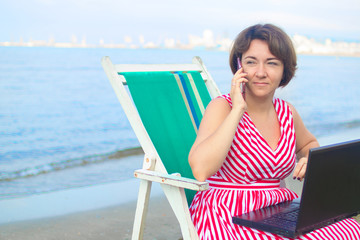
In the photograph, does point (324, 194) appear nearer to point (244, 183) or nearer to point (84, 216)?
point (244, 183)

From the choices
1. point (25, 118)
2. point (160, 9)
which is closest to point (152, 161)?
point (25, 118)

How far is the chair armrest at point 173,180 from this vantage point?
191 centimetres

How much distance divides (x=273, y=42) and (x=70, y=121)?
11513 millimetres

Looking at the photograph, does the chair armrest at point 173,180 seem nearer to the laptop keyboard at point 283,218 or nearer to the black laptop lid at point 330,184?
the laptop keyboard at point 283,218

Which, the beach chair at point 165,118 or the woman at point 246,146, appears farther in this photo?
the beach chair at point 165,118

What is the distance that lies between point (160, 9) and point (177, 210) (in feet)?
121

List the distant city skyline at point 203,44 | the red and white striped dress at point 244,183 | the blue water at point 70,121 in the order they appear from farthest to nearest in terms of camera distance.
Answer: the distant city skyline at point 203,44 < the blue water at point 70,121 < the red and white striped dress at point 244,183

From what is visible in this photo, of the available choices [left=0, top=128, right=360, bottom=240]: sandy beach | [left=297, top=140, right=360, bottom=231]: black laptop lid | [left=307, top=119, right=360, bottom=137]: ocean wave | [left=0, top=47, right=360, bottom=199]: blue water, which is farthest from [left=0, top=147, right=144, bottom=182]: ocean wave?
[left=297, top=140, right=360, bottom=231]: black laptop lid

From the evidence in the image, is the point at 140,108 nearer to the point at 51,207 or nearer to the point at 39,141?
the point at 51,207

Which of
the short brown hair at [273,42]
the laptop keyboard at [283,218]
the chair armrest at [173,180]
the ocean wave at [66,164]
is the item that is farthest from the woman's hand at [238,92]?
the ocean wave at [66,164]

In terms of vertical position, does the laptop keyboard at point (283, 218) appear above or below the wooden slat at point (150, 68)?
below

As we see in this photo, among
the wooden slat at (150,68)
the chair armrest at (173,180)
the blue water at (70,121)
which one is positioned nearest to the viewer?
the chair armrest at (173,180)

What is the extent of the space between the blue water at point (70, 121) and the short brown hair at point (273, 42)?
14.0 ft

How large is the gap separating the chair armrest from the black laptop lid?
447 millimetres
